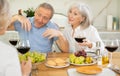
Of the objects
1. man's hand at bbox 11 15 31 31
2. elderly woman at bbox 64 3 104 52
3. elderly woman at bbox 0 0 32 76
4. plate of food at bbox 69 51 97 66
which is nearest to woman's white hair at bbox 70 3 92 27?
elderly woman at bbox 64 3 104 52

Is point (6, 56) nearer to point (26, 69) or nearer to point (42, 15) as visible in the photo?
point (26, 69)

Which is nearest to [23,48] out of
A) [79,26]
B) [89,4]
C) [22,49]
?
[22,49]

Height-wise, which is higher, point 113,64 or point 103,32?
point 103,32

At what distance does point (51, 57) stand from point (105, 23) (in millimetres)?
2272

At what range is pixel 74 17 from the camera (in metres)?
2.57

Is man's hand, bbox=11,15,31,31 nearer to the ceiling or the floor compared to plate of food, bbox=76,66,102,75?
nearer to the ceiling

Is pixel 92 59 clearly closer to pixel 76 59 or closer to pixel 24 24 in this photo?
pixel 76 59

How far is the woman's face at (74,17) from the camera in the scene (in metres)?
2.56

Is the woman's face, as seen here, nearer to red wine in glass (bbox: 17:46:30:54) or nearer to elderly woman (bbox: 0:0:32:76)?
red wine in glass (bbox: 17:46:30:54)

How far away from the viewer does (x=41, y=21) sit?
241cm

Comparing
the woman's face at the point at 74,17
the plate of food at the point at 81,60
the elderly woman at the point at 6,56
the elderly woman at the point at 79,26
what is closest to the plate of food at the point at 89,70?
the plate of food at the point at 81,60

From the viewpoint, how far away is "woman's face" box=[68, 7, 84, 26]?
256 cm

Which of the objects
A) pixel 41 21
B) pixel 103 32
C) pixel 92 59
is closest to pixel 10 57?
pixel 92 59

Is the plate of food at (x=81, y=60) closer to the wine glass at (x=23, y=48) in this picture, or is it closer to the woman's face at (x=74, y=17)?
the wine glass at (x=23, y=48)
